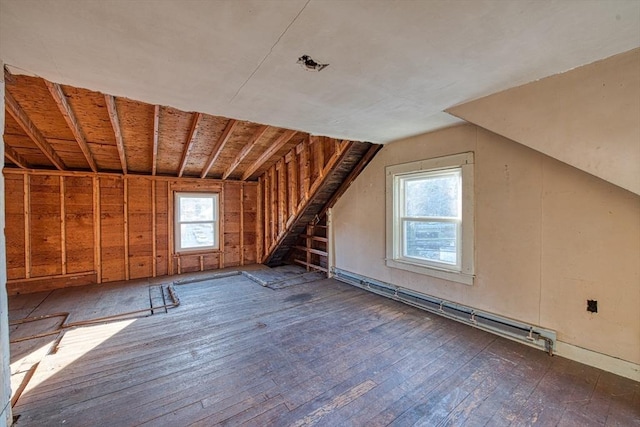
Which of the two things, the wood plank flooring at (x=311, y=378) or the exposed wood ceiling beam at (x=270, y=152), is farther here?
the exposed wood ceiling beam at (x=270, y=152)

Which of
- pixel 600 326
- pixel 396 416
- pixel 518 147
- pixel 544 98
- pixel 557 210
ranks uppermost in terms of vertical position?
pixel 544 98

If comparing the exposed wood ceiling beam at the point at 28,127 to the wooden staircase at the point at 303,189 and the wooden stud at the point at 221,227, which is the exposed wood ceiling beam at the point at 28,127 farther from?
the wooden staircase at the point at 303,189

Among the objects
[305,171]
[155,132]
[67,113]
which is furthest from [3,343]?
[305,171]

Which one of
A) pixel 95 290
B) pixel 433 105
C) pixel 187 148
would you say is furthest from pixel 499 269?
pixel 95 290

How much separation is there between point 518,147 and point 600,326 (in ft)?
5.44

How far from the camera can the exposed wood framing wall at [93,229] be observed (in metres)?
4.31

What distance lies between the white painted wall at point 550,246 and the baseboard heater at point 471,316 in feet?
0.22

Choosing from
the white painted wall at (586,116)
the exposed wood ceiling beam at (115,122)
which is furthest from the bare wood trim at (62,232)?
the white painted wall at (586,116)

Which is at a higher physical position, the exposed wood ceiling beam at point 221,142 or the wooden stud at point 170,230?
the exposed wood ceiling beam at point 221,142

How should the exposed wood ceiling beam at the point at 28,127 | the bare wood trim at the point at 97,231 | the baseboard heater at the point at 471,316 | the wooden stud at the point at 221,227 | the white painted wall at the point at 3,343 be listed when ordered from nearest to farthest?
the white painted wall at the point at 3,343 < the baseboard heater at the point at 471,316 < the exposed wood ceiling beam at the point at 28,127 < the bare wood trim at the point at 97,231 < the wooden stud at the point at 221,227

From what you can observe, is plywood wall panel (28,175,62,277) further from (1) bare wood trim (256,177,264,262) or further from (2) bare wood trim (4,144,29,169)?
(1) bare wood trim (256,177,264,262)

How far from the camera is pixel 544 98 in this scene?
1.99 m

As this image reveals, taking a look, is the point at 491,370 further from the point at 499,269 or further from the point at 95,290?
the point at 95,290

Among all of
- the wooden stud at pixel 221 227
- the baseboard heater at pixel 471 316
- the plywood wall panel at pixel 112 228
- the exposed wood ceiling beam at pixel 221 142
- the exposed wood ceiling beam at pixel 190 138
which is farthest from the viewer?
the wooden stud at pixel 221 227
